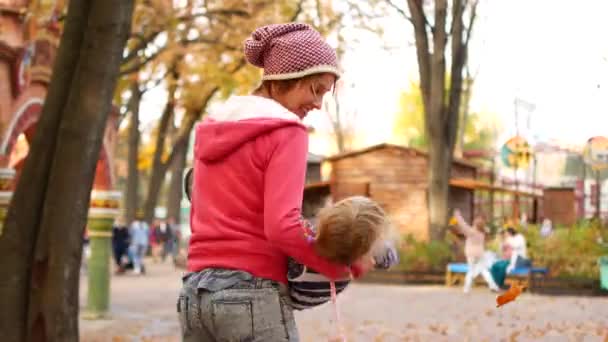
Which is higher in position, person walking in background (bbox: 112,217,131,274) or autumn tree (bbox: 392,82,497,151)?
autumn tree (bbox: 392,82,497,151)

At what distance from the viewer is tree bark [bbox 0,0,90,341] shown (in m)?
9.44

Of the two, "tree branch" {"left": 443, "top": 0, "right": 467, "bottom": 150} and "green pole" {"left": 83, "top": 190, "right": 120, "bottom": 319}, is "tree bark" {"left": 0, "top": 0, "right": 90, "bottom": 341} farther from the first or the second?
"tree branch" {"left": 443, "top": 0, "right": 467, "bottom": 150}

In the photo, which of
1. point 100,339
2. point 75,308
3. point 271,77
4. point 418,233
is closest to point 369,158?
point 418,233

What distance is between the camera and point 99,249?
17.0 metres

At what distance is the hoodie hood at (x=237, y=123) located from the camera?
3.12 meters

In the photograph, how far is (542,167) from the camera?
232 ft

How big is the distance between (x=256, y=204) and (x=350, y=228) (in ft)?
0.99

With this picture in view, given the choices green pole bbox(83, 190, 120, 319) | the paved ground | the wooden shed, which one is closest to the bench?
the paved ground

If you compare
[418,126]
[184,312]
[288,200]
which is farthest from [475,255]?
[418,126]

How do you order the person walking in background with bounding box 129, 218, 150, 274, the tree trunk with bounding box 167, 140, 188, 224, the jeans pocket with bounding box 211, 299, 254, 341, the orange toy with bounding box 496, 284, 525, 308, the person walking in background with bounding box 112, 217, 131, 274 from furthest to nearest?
1. the tree trunk with bounding box 167, 140, 188, 224
2. the person walking in background with bounding box 112, 217, 131, 274
3. the person walking in background with bounding box 129, 218, 150, 274
4. the orange toy with bounding box 496, 284, 525, 308
5. the jeans pocket with bounding box 211, 299, 254, 341

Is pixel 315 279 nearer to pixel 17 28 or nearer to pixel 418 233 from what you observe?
pixel 17 28

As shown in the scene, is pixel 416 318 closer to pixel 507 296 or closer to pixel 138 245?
pixel 507 296

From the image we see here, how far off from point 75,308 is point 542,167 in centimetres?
6317

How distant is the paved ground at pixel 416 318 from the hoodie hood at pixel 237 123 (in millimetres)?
8526
